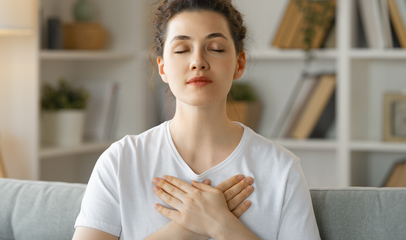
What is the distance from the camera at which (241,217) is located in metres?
1.02

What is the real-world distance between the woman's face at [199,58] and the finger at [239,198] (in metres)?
0.21

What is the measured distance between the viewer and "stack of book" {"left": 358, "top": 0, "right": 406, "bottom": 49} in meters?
2.23

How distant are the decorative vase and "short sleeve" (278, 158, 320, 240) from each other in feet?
5.85

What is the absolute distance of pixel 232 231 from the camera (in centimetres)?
97

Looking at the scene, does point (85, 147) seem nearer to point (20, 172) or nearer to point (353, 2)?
point (20, 172)

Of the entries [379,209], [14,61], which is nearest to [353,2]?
[379,209]

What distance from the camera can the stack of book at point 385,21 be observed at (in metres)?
2.23

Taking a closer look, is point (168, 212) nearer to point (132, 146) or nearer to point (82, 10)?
point (132, 146)

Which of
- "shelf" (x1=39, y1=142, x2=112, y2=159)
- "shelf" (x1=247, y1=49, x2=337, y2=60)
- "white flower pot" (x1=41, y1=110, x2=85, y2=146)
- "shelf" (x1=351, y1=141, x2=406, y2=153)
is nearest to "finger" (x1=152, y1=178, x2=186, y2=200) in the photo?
"shelf" (x1=39, y1=142, x2=112, y2=159)

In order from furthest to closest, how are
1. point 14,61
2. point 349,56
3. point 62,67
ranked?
point 62,67 → point 349,56 → point 14,61

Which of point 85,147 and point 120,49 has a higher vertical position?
point 120,49

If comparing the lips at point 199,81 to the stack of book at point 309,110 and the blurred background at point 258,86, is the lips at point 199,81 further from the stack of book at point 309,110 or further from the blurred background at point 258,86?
the stack of book at point 309,110

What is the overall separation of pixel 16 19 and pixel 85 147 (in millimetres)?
778

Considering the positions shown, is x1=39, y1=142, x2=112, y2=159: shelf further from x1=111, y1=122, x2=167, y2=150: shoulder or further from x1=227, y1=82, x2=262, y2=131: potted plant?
x1=111, y1=122, x2=167, y2=150: shoulder
